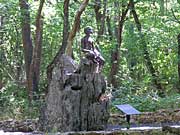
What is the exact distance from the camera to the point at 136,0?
1612 centimetres

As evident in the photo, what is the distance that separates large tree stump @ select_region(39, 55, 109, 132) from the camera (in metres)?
7.05

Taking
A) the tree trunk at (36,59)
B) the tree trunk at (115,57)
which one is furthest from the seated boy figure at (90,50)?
the tree trunk at (115,57)

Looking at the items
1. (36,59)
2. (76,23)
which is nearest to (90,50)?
(76,23)

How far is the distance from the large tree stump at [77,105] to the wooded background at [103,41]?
566cm

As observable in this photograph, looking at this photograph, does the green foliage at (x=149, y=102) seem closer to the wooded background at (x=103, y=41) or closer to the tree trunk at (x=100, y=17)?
the wooded background at (x=103, y=41)

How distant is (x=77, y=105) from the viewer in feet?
23.1

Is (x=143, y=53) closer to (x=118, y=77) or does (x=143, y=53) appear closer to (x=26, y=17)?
(x=118, y=77)

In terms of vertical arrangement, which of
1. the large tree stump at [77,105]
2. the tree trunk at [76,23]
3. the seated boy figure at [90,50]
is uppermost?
the tree trunk at [76,23]

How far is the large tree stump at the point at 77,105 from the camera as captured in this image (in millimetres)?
7047

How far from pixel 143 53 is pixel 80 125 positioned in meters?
11.6

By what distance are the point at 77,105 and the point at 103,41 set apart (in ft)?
33.7

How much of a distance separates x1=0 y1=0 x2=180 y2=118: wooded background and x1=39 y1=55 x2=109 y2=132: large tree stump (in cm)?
566

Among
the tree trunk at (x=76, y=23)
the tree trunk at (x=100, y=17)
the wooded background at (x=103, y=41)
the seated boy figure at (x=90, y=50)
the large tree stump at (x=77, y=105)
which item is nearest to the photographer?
the large tree stump at (x=77, y=105)

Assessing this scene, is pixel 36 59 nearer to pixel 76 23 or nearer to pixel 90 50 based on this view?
pixel 76 23
